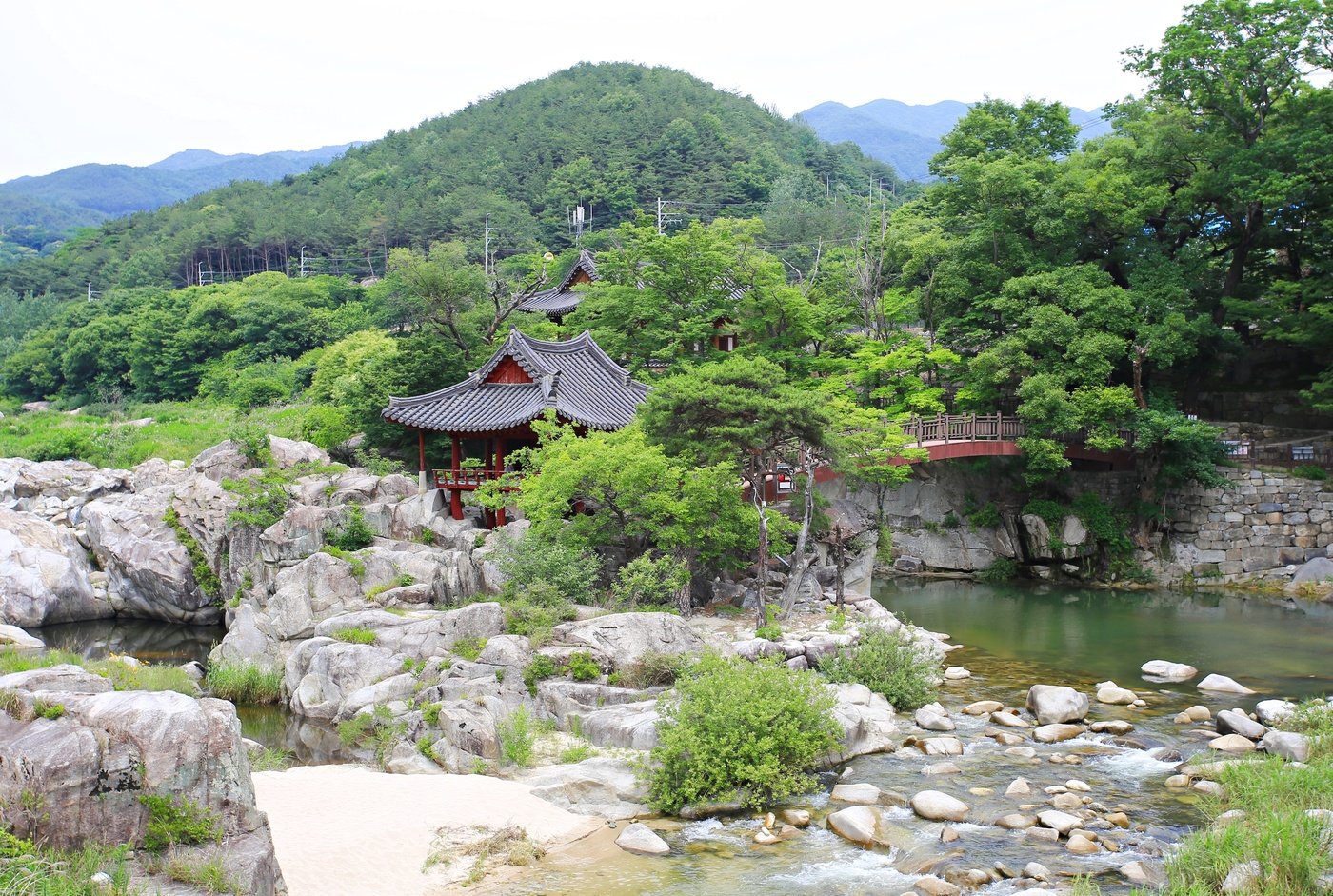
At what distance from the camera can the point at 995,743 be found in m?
15.6

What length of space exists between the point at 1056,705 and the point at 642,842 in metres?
8.03

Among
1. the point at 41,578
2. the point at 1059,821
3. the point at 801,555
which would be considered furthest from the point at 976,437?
the point at 41,578

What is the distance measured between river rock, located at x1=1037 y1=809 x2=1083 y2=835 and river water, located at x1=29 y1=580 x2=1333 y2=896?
1.42 feet

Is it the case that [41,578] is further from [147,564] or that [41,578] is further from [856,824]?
[856,824]

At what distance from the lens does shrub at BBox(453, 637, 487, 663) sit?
16.7 metres

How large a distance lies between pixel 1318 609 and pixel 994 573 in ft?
26.5

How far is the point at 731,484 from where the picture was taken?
66.1 ft

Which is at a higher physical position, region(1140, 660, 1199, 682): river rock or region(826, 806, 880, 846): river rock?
region(826, 806, 880, 846): river rock

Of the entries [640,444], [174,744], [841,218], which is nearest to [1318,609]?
[640,444]

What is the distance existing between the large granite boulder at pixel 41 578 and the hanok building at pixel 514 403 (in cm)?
910

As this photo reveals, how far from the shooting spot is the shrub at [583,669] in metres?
16.2

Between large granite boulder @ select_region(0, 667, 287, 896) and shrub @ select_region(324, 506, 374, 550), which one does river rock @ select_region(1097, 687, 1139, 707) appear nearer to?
large granite boulder @ select_region(0, 667, 287, 896)

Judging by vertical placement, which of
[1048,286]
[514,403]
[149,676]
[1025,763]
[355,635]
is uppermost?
[1048,286]

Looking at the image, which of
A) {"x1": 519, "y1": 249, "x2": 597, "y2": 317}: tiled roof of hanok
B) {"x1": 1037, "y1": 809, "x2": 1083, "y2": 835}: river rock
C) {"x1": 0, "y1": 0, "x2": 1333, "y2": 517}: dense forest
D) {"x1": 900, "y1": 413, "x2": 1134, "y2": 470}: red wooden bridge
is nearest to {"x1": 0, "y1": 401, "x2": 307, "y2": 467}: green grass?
{"x1": 0, "y1": 0, "x2": 1333, "y2": 517}: dense forest
